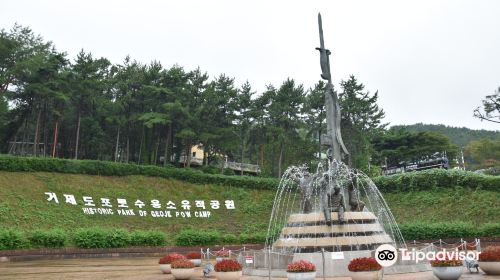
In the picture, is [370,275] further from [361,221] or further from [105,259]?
[105,259]

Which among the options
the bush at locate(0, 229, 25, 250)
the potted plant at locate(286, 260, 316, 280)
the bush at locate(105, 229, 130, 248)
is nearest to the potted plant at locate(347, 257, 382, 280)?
the potted plant at locate(286, 260, 316, 280)

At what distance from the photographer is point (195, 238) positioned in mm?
26281

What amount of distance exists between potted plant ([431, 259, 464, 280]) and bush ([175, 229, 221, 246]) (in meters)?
17.3

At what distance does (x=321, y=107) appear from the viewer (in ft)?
151

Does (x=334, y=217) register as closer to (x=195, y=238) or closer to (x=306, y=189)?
(x=306, y=189)

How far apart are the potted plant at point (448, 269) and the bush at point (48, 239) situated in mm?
18917

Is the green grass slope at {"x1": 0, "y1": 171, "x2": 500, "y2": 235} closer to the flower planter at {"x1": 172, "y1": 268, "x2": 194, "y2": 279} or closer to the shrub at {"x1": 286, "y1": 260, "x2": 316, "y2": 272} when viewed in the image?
the flower planter at {"x1": 172, "y1": 268, "x2": 194, "y2": 279}

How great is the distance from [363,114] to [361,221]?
3272 cm

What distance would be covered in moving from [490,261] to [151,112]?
110 feet

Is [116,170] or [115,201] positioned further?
[116,170]

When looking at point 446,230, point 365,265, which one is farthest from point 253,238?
point 365,265

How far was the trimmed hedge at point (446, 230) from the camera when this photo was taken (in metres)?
24.9

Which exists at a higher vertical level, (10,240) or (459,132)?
(459,132)

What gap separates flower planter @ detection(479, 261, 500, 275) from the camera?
11.8m
